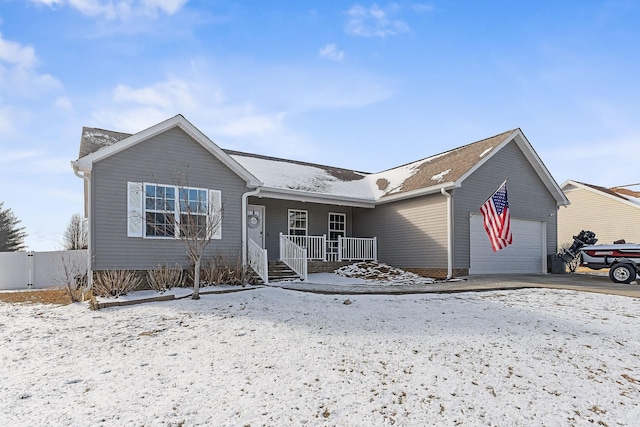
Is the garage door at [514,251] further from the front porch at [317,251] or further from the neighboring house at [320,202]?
the front porch at [317,251]

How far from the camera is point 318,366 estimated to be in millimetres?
4648

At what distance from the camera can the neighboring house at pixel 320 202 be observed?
1037 cm

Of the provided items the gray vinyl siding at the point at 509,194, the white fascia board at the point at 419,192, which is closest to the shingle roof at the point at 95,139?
the white fascia board at the point at 419,192

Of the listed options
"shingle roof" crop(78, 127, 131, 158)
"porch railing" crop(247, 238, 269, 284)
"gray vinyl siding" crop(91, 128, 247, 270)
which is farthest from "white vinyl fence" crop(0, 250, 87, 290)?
"porch railing" crop(247, 238, 269, 284)

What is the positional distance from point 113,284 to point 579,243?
16167mm

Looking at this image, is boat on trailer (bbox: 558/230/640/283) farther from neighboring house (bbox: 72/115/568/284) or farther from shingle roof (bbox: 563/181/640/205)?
shingle roof (bbox: 563/181/640/205)

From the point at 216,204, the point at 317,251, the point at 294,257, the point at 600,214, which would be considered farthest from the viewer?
the point at 600,214

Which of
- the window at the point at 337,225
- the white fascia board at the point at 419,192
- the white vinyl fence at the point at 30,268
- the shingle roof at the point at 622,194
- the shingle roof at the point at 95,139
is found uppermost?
the shingle roof at the point at 95,139

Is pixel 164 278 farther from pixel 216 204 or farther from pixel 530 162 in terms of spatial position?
pixel 530 162

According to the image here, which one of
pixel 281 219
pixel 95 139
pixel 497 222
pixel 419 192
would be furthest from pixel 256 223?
pixel 497 222

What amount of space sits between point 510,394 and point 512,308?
4234 mm

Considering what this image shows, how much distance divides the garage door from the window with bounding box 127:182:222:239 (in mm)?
8975

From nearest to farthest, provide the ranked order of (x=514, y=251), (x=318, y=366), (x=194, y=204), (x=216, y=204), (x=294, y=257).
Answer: (x=318, y=366), (x=194, y=204), (x=216, y=204), (x=294, y=257), (x=514, y=251)

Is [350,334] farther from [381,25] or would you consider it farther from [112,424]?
[381,25]
